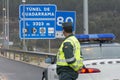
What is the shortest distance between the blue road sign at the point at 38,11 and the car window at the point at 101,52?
49.1 feet

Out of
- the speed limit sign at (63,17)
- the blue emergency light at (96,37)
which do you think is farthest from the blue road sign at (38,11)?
the blue emergency light at (96,37)

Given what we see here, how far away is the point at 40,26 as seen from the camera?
1011 inches

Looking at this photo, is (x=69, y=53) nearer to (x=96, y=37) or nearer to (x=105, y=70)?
(x=105, y=70)

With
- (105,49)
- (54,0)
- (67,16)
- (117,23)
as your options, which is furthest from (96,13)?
(105,49)

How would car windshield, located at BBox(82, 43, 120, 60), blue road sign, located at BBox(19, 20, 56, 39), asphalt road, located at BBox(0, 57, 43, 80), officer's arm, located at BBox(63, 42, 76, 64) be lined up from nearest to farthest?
1. officer's arm, located at BBox(63, 42, 76, 64)
2. car windshield, located at BBox(82, 43, 120, 60)
3. asphalt road, located at BBox(0, 57, 43, 80)
4. blue road sign, located at BBox(19, 20, 56, 39)

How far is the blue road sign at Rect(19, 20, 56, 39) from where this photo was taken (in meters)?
25.4

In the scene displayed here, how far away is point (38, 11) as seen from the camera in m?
26.1

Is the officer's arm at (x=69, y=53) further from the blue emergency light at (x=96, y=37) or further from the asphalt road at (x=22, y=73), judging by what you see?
the asphalt road at (x=22, y=73)

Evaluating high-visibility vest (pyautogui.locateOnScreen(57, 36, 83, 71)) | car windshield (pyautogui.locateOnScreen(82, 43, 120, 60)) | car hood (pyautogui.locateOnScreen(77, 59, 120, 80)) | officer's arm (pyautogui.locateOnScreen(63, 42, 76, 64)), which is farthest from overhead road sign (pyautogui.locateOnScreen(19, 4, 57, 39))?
officer's arm (pyautogui.locateOnScreen(63, 42, 76, 64))

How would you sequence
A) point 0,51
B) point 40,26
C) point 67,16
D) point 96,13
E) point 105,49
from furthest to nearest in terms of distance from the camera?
point 96,13 → point 0,51 → point 40,26 → point 67,16 → point 105,49

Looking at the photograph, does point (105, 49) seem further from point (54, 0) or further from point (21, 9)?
point (54, 0)

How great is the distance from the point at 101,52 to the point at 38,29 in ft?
49.8

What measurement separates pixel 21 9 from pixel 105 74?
55.2ft

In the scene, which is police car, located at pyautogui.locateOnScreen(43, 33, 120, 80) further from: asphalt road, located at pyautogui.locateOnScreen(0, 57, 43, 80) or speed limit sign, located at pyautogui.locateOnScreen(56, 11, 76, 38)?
speed limit sign, located at pyautogui.locateOnScreen(56, 11, 76, 38)
